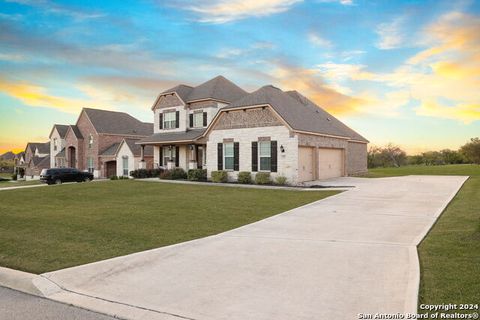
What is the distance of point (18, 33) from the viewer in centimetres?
2055

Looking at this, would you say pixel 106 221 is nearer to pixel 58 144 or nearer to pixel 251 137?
pixel 251 137

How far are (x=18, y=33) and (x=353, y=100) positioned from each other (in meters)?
26.4

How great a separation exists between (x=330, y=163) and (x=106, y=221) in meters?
20.8

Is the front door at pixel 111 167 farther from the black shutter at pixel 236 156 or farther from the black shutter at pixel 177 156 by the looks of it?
the black shutter at pixel 236 156

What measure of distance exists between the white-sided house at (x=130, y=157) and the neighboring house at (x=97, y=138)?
11.0ft

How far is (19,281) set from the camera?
232 inches

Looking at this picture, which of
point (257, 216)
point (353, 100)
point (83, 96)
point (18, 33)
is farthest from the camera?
point (353, 100)

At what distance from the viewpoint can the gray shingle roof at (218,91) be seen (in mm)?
31922

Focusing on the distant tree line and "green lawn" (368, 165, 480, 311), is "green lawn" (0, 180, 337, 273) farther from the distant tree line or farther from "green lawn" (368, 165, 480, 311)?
the distant tree line

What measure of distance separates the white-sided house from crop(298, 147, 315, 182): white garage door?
20724 millimetres

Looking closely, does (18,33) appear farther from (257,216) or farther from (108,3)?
(257,216)

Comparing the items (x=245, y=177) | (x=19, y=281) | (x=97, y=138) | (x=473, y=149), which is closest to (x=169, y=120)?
(x=245, y=177)

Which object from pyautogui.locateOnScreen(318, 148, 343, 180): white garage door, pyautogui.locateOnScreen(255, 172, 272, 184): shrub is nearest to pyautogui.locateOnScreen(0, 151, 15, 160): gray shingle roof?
pyautogui.locateOnScreen(255, 172, 272, 184): shrub

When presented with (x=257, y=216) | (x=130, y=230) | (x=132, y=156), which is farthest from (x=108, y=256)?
(x=132, y=156)
